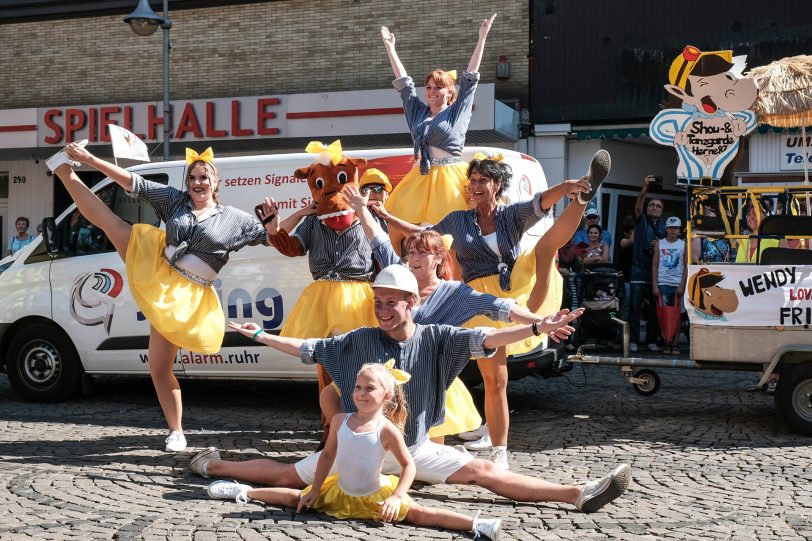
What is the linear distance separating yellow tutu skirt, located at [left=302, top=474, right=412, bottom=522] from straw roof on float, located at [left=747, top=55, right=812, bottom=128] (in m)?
4.62

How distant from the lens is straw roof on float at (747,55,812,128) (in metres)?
7.87

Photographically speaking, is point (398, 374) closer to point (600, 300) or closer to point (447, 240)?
point (447, 240)

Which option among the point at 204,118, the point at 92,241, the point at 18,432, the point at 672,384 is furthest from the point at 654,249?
the point at 204,118

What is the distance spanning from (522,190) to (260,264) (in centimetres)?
222

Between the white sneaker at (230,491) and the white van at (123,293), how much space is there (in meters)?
2.78

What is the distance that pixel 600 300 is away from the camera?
459 inches

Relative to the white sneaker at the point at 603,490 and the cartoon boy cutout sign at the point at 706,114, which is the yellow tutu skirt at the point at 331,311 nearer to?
the white sneaker at the point at 603,490

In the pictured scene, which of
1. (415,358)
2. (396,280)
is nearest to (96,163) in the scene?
(396,280)

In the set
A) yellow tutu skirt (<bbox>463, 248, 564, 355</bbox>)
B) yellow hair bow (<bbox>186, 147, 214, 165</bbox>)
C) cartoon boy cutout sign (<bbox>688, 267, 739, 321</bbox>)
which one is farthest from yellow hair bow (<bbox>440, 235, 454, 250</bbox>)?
cartoon boy cutout sign (<bbox>688, 267, 739, 321</bbox>)

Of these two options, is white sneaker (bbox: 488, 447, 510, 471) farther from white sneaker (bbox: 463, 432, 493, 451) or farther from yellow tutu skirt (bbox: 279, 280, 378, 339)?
yellow tutu skirt (bbox: 279, 280, 378, 339)

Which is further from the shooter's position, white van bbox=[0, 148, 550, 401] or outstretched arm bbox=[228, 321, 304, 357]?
white van bbox=[0, 148, 550, 401]

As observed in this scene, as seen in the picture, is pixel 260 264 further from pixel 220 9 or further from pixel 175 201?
pixel 220 9

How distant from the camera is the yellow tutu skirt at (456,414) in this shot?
5.52 meters


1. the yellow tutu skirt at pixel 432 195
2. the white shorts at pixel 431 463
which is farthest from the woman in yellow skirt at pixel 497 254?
the white shorts at pixel 431 463
